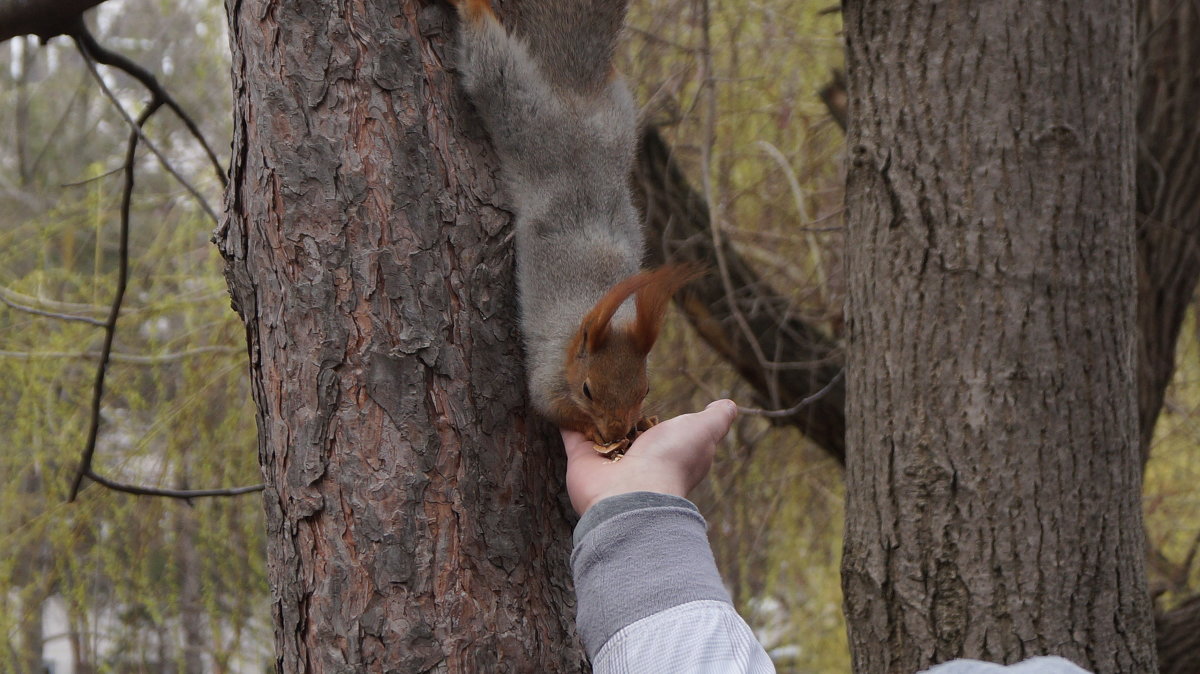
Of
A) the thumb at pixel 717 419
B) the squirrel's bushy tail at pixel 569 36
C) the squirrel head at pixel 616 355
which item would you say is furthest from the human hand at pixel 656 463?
the squirrel's bushy tail at pixel 569 36

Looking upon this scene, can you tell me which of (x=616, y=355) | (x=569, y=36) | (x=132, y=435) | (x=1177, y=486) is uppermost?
(x=569, y=36)

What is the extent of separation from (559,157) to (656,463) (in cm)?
47

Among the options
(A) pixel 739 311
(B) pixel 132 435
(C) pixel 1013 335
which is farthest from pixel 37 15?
(A) pixel 739 311

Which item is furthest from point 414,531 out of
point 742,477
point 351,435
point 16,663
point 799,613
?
point 799,613

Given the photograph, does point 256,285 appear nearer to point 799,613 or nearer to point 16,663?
point 16,663

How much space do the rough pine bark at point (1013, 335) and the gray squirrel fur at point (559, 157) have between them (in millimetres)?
602

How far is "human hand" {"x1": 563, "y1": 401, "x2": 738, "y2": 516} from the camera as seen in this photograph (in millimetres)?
929

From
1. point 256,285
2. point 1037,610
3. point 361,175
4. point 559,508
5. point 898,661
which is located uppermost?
point 361,175

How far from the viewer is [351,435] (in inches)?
39.1

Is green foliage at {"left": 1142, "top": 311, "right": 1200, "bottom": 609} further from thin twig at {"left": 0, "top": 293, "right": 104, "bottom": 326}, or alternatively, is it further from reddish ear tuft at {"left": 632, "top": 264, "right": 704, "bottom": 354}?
thin twig at {"left": 0, "top": 293, "right": 104, "bottom": 326}

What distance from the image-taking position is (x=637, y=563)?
2.68ft

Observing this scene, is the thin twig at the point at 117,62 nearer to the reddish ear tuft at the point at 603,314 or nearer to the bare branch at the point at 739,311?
the reddish ear tuft at the point at 603,314

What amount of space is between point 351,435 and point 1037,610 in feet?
4.01

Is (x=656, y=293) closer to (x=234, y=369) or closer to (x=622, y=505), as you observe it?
(x=622, y=505)
